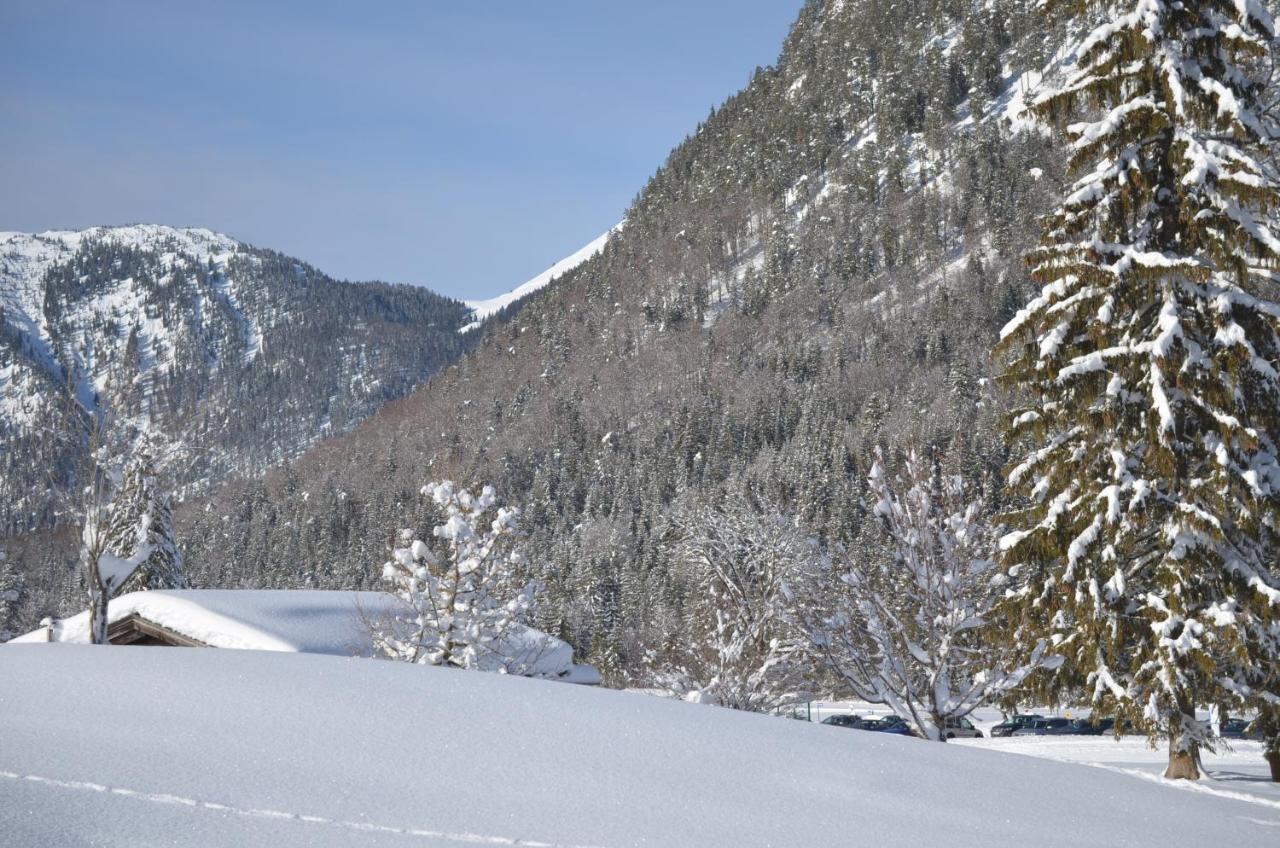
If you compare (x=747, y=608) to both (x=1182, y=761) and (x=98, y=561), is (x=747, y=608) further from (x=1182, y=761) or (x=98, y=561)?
(x=98, y=561)

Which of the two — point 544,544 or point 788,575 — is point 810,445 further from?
point 788,575

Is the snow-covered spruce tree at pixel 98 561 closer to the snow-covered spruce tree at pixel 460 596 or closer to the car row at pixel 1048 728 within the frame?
the snow-covered spruce tree at pixel 460 596

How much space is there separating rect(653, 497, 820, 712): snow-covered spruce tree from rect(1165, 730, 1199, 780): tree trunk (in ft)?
21.9

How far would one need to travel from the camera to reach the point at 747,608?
2111 centimetres

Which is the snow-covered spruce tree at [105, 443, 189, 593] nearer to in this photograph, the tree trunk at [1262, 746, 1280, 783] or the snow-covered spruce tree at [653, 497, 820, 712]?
the snow-covered spruce tree at [653, 497, 820, 712]

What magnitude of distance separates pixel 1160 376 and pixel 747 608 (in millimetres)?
11560

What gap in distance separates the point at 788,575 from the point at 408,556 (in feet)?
25.8

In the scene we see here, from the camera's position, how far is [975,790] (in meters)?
6.38

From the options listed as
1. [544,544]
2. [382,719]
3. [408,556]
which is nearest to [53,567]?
[544,544]

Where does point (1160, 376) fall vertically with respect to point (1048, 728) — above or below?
above

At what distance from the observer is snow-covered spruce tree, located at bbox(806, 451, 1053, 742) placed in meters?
16.3

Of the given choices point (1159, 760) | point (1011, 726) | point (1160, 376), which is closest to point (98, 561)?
point (1160, 376)

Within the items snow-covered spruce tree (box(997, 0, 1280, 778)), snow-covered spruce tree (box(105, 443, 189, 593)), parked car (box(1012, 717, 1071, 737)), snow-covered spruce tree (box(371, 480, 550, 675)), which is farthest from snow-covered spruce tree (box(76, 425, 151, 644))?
parked car (box(1012, 717, 1071, 737))

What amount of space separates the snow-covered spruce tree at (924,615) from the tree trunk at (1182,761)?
3.84 meters
